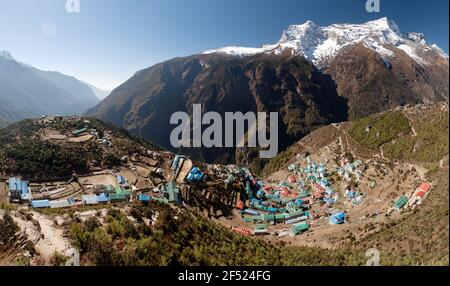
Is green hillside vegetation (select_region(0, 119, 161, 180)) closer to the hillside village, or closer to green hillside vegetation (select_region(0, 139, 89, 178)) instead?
green hillside vegetation (select_region(0, 139, 89, 178))

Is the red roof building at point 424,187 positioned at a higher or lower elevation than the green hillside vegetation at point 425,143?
lower

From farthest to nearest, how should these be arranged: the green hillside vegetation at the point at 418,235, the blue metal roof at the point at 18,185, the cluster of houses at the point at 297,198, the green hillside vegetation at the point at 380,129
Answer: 1. the green hillside vegetation at the point at 380,129
2. the cluster of houses at the point at 297,198
3. the blue metal roof at the point at 18,185
4. the green hillside vegetation at the point at 418,235

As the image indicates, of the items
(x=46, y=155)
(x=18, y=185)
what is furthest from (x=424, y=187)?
(x=46, y=155)

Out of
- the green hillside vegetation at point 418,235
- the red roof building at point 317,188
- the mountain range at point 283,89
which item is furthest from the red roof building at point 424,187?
the mountain range at point 283,89

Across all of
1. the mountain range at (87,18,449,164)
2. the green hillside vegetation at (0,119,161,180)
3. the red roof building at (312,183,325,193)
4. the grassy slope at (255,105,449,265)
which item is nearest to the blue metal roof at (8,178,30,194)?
the green hillside vegetation at (0,119,161,180)

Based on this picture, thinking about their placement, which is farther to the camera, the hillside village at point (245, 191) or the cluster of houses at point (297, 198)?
the cluster of houses at point (297, 198)

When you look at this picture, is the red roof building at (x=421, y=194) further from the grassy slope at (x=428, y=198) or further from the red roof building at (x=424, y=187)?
the grassy slope at (x=428, y=198)

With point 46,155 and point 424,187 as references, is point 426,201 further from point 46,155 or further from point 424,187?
point 46,155
